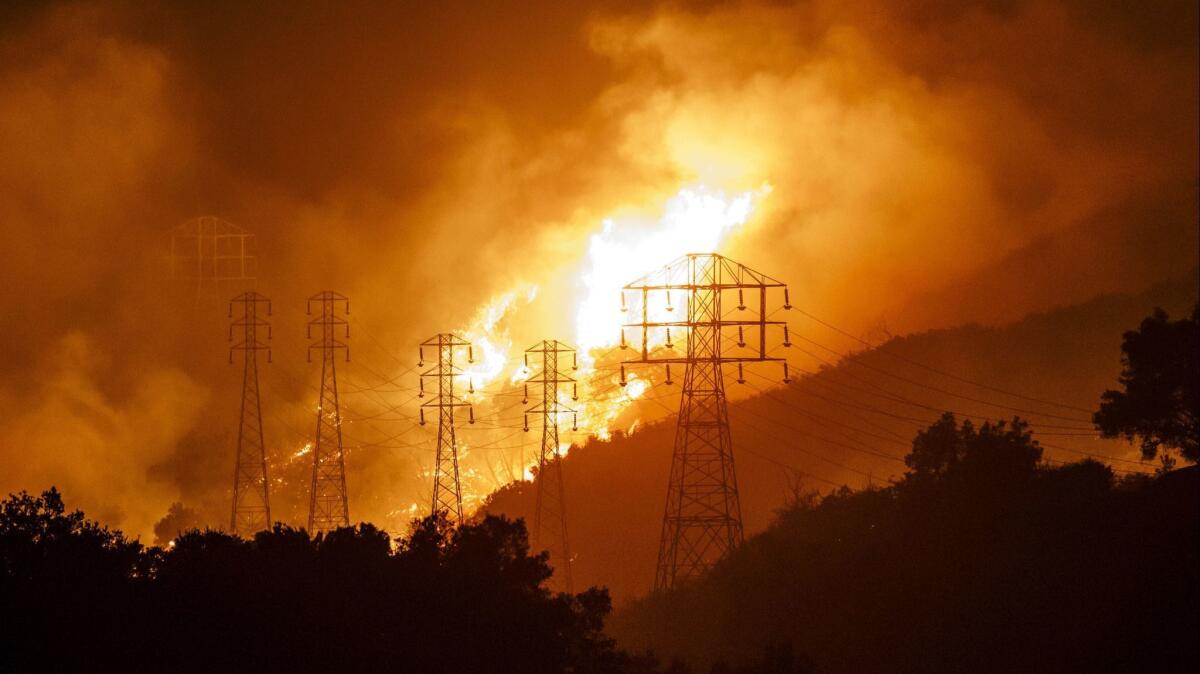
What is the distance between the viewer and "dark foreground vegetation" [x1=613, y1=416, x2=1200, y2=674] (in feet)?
237

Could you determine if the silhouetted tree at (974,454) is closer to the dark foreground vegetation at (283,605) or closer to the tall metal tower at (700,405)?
the tall metal tower at (700,405)

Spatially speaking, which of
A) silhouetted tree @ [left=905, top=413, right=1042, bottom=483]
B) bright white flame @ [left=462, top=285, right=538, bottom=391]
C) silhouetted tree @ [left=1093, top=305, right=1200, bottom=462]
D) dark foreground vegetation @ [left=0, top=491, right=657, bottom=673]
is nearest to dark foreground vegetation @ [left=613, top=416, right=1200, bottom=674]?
silhouetted tree @ [left=905, top=413, right=1042, bottom=483]

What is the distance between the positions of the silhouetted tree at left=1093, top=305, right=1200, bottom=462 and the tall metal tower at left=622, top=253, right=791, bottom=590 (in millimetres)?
17882

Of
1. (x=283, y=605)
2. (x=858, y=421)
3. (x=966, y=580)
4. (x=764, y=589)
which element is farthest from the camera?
(x=858, y=421)

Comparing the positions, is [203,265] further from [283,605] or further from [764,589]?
[283,605]

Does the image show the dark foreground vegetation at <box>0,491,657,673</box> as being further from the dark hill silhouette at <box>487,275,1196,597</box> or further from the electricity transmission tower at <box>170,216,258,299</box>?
the electricity transmission tower at <box>170,216,258,299</box>

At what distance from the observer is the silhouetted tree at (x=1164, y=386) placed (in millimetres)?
78125

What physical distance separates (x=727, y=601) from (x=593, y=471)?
52379 mm

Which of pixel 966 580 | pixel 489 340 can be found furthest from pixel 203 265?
pixel 966 580

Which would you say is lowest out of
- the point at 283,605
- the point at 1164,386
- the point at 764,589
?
the point at 283,605

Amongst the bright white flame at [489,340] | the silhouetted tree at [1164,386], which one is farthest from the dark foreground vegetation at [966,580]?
the bright white flame at [489,340]

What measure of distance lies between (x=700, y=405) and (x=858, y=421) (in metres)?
69.0

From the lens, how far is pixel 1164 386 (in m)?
79.2

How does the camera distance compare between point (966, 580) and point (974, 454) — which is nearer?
point (966, 580)
